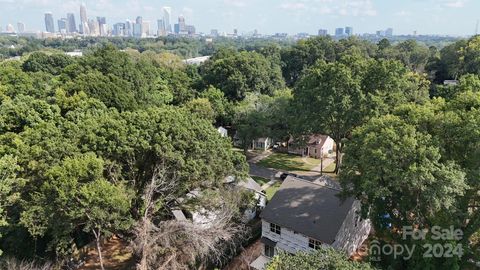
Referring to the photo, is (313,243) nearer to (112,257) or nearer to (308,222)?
(308,222)

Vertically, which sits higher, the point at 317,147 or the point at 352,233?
the point at 352,233

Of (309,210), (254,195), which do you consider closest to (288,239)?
(309,210)

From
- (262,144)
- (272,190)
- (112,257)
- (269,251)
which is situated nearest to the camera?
(269,251)

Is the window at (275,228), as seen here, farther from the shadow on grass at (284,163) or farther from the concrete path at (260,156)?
the concrete path at (260,156)

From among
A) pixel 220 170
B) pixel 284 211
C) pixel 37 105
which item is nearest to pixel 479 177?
pixel 284 211

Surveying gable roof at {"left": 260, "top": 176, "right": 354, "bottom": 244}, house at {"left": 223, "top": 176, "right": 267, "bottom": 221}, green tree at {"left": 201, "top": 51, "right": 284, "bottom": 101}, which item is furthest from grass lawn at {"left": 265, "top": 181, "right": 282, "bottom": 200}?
green tree at {"left": 201, "top": 51, "right": 284, "bottom": 101}

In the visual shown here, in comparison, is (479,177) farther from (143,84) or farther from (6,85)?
(6,85)

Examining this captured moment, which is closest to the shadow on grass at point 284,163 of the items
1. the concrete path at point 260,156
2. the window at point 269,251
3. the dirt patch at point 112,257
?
the concrete path at point 260,156
